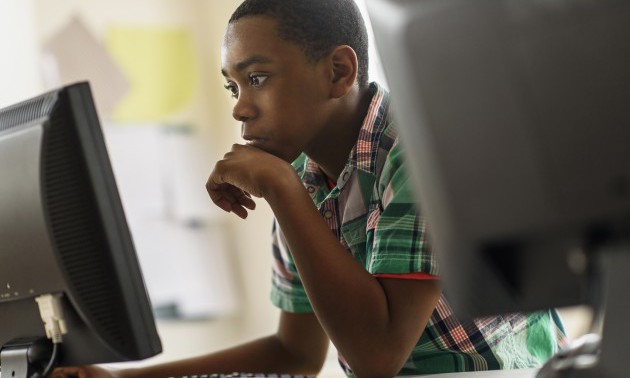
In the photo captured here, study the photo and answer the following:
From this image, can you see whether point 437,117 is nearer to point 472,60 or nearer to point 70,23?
point 472,60

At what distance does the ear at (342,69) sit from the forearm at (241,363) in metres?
0.46

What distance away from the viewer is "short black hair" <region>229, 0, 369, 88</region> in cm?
123

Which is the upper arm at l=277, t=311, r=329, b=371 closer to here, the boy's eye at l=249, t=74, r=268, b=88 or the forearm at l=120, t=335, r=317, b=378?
the forearm at l=120, t=335, r=317, b=378

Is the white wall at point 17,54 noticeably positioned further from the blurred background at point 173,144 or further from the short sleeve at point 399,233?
the short sleeve at point 399,233

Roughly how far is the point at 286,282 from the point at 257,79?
0.38m

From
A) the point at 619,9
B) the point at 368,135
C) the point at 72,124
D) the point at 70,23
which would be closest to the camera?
the point at 619,9

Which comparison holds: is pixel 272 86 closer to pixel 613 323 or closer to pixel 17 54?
pixel 613 323

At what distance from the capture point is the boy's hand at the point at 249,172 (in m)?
1.09

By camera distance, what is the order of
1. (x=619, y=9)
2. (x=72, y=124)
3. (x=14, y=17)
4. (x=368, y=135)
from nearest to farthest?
(x=619, y=9) < (x=72, y=124) < (x=368, y=135) < (x=14, y=17)

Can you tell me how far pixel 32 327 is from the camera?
97 centimetres

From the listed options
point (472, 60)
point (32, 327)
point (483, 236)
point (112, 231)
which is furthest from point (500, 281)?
point (32, 327)

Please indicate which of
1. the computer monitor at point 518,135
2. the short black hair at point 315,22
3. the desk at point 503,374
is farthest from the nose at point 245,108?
the computer monitor at point 518,135

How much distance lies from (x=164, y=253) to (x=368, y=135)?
1670mm

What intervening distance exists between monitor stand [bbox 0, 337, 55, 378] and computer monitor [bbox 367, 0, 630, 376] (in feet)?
1.76
